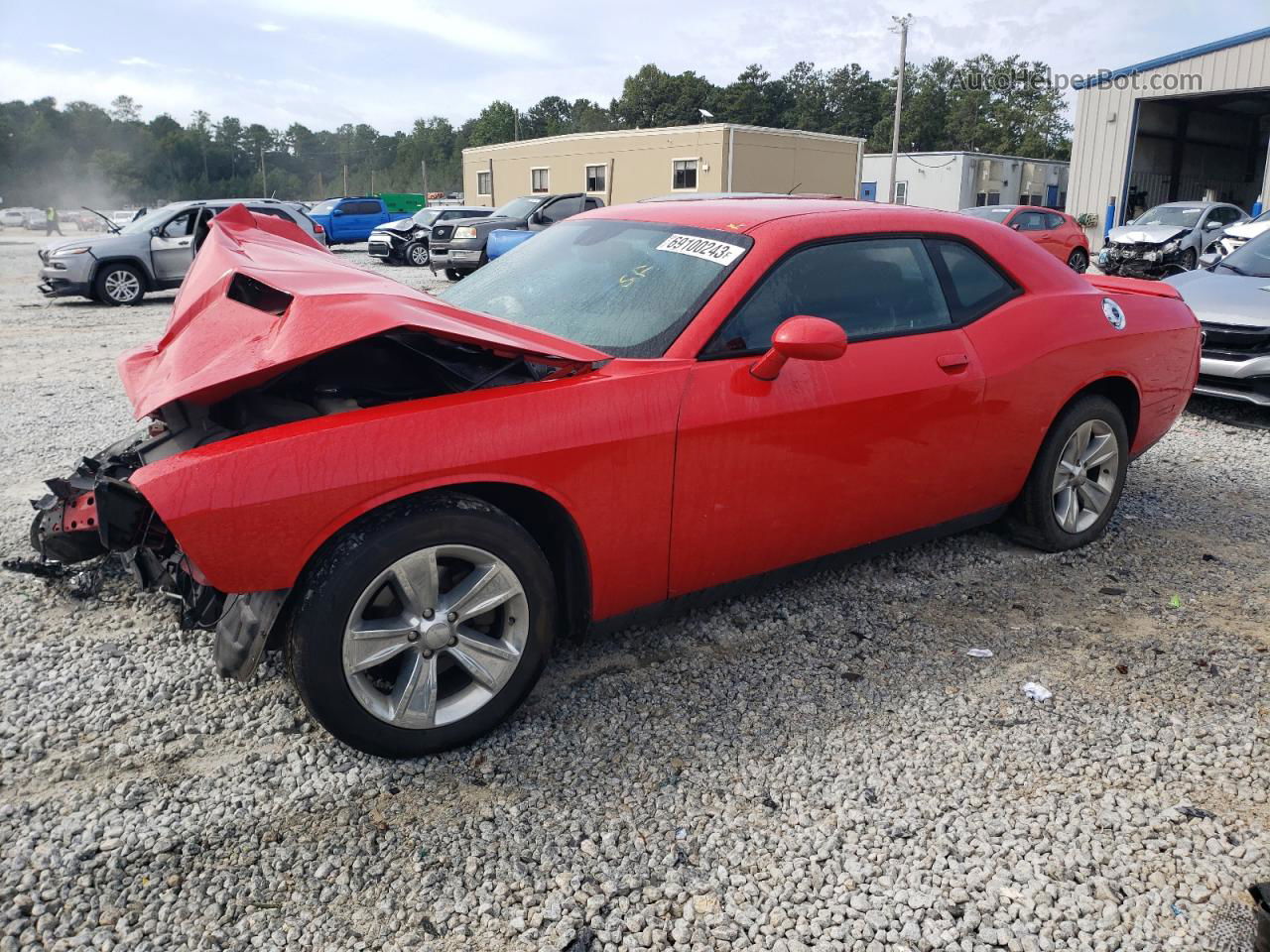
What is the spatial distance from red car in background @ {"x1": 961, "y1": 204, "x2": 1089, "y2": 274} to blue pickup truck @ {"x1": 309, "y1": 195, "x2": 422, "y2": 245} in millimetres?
18186

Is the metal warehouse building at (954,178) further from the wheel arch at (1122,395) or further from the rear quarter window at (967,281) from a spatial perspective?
the rear quarter window at (967,281)

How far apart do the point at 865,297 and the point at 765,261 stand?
50cm

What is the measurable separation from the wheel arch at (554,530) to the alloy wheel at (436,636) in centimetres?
20

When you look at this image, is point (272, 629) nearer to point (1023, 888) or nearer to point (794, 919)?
point (794, 919)

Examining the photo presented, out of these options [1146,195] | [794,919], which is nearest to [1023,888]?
[794,919]

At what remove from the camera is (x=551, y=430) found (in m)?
2.66

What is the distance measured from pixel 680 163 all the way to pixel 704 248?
109ft

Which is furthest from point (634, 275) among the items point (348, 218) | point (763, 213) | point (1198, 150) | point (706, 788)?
point (1198, 150)

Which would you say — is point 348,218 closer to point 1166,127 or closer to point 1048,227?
point 1048,227

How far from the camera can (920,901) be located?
2.19 m

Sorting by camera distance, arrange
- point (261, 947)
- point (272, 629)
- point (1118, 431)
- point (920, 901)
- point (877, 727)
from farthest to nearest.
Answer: point (1118, 431), point (877, 727), point (272, 629), point (920, 901), point (261, 947)

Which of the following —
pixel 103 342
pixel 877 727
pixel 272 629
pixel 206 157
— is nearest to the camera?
pixel 272 629

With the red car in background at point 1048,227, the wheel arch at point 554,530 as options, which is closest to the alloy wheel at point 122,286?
→ the wheel arch at point 554,530

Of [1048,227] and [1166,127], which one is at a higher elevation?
[1166,127]
